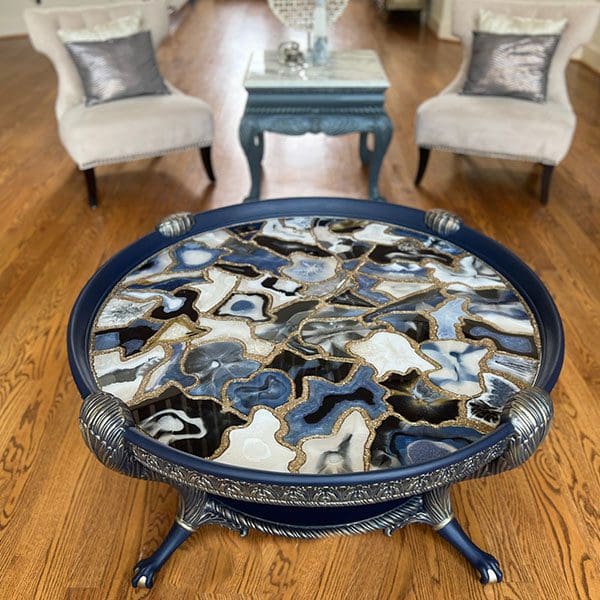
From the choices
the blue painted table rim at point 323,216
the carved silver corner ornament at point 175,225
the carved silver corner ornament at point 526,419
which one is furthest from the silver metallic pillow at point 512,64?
the carved silver corner ornament at point 526,419

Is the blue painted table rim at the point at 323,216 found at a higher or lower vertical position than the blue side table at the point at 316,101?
higher

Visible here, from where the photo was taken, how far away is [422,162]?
122 inches

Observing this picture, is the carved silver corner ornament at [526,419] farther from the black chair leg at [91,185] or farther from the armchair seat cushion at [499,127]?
the black chair leg at [91,185]

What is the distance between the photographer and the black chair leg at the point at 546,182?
288 centimetres

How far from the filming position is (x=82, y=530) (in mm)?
1531

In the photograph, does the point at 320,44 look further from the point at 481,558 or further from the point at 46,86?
the point at 46,86

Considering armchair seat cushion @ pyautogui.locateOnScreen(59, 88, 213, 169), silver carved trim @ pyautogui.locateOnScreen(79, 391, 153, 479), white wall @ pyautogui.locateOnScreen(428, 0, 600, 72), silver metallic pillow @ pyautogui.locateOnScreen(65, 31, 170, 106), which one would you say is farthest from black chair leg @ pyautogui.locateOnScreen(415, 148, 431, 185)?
silver carved trim @ pyautogui.locateOnScreen(79, 391, 153, 479)

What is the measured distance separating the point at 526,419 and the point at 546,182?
203cm

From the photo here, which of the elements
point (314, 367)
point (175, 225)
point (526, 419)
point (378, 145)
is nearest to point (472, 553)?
point (526, 419)

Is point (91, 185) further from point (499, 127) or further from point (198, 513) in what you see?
point (198, 513)

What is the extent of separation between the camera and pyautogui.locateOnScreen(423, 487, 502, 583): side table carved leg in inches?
54.8

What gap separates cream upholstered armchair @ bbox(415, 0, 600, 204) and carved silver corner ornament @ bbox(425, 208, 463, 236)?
3.87ft

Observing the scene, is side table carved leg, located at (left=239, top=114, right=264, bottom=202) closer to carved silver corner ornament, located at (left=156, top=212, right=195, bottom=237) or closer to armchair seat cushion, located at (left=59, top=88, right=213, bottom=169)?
armchair seat cushion, located at (left=59, top=88, right=213, bottom=169)

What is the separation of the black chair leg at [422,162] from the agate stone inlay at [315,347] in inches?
52.1
